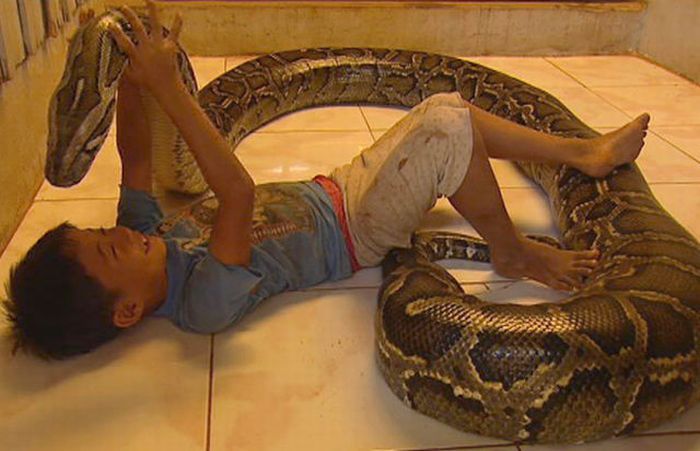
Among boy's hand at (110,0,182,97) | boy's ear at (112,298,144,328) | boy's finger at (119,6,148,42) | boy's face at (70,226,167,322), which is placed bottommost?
boy's ear at (112,298,144,328)

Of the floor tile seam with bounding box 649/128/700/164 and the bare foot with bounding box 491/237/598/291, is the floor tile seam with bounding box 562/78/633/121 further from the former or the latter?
the bare foot with bounding box 491/237/598/291

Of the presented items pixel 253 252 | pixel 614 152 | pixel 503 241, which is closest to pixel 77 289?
pixel 253 252

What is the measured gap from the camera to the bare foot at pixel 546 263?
90.1 inches

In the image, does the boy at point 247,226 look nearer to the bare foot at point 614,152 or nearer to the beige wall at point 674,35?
the bare foot at point 614,152

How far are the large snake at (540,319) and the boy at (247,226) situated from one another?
0.48ft

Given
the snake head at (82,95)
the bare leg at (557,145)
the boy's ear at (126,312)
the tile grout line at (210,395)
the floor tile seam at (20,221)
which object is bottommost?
the tile grout line at (210,395)

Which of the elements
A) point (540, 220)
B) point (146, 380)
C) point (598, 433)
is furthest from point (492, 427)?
point (540, 220)

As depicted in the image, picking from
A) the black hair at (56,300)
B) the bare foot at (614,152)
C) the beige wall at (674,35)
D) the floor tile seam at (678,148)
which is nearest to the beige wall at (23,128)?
the black hair at (56,300)

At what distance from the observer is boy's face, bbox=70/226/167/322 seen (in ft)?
6.09

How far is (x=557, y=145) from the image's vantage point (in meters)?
2.49

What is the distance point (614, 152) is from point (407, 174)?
89 centimetres

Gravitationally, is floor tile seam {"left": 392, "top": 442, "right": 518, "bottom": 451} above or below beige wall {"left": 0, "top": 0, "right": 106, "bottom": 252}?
below

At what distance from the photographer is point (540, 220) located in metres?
2.83

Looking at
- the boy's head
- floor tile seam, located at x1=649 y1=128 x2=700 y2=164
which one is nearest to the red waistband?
the boy's head
